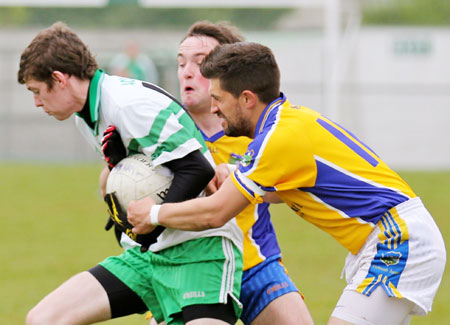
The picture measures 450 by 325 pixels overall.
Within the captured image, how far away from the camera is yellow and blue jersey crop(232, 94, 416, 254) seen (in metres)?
4.05

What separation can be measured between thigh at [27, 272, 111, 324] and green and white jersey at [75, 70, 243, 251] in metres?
0.39

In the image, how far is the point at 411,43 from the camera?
2461 cm

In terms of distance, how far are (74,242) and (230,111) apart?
23.1 ft

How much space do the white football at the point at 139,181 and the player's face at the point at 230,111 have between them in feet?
1.22

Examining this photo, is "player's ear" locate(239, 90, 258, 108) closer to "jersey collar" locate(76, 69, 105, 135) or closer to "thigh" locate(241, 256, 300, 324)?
"jersey collar" locate(76, 69, 105, 135)

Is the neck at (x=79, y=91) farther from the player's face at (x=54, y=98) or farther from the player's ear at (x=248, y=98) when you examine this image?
the player's ear at (x=248, y=98)

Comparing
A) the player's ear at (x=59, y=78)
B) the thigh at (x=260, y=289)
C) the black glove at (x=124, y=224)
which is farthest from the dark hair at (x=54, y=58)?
the thigh at (x=260, y=289)

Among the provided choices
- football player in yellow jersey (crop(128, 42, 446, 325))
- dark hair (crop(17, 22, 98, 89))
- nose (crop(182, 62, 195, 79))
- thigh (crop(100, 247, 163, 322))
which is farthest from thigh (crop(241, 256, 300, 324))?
dark hair (crop(17, 22, 98, 89))

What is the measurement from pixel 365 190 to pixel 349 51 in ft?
54.0

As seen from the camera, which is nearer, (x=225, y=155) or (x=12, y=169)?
(x=225, y=155)

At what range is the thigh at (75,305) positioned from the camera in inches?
173

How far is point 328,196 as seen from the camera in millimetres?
4184

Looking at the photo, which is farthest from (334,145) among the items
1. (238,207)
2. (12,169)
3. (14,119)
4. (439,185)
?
(14,119)

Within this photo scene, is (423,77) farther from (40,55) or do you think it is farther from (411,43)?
(40,55)
